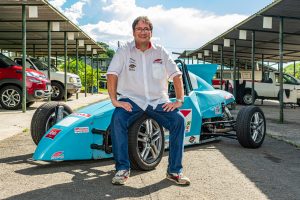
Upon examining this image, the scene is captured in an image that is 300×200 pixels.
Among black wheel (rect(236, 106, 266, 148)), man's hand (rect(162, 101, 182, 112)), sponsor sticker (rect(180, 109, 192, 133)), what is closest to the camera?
man's hand (rect(162, 101, 182, 112))

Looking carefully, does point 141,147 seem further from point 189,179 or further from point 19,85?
point 19,85

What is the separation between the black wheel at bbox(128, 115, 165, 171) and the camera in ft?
17.0

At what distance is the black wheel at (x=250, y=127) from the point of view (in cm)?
751

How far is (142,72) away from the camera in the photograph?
5.01 meters

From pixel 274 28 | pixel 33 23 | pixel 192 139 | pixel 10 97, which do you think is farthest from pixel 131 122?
pixel 33 23

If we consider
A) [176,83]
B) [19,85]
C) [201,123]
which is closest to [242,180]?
[176,83]

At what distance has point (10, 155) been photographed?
22.0 ft

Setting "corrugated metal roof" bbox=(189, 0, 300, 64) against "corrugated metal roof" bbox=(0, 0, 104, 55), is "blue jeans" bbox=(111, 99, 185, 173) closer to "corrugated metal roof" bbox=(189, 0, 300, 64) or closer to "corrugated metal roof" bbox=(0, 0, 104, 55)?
"corrugated metal roof" bbox=(189, 0, 300, 64)

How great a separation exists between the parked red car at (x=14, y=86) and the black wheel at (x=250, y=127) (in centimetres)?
935

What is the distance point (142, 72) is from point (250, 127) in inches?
125

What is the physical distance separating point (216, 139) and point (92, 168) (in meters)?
3.17

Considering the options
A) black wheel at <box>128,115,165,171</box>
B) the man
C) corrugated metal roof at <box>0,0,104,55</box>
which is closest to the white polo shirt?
the man

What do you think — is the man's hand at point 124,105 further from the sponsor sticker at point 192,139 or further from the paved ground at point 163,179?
the sponsor sticker at point 192,139

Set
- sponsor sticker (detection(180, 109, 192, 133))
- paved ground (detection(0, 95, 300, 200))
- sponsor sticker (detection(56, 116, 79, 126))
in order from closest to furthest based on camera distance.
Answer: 1. paved ground (detection(0, 95, 300, 200))
2. sponsor sticker (detection(56, 116, 79, 126))
3. sponsor sticker (detection(180, 109, 192, 133))
